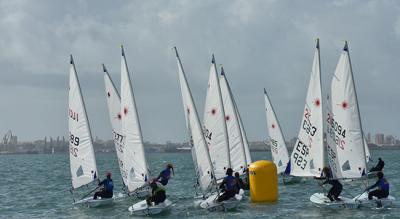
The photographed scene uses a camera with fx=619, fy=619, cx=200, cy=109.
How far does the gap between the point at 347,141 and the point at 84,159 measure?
1133cm

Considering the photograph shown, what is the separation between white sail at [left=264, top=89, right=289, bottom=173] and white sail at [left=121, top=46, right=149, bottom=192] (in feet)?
49.3

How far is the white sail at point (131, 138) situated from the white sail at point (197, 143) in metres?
2.13

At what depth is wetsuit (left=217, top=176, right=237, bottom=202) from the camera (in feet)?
76.9

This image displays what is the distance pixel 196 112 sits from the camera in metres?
25.2

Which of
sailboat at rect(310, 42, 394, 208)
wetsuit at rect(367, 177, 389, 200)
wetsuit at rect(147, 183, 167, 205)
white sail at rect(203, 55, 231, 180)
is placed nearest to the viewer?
wetsuit at rect(367, 177, 389, 200)

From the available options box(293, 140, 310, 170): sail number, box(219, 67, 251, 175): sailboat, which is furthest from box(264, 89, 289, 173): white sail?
box(293, 140, 310, 170): sail number

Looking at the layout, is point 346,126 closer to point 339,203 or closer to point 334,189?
point 334,189

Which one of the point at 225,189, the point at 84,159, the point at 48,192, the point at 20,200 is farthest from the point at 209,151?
the point at 48,192

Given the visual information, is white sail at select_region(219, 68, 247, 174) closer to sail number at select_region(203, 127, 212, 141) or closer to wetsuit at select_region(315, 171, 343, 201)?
sail number at select_region(203, 127, 212, 141)

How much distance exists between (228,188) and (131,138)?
5001 millimetres

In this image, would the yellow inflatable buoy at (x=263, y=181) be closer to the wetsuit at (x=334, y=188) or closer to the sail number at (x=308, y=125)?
the wetsuit at (x=334, y=188)

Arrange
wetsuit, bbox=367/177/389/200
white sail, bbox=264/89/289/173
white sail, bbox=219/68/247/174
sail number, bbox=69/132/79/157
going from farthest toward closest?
1. white sail, bbox=264/89/289/173
2. white sail, bbox=219/68/247/174
3. sail number, bbox=69/132/79/157
4. wetsuit, bbox=367/177/389/200

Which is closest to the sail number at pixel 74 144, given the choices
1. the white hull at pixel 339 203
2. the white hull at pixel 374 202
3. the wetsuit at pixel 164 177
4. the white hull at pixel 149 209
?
the wetsuit at pixel 164 177

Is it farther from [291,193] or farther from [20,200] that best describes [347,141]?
[20,200]
